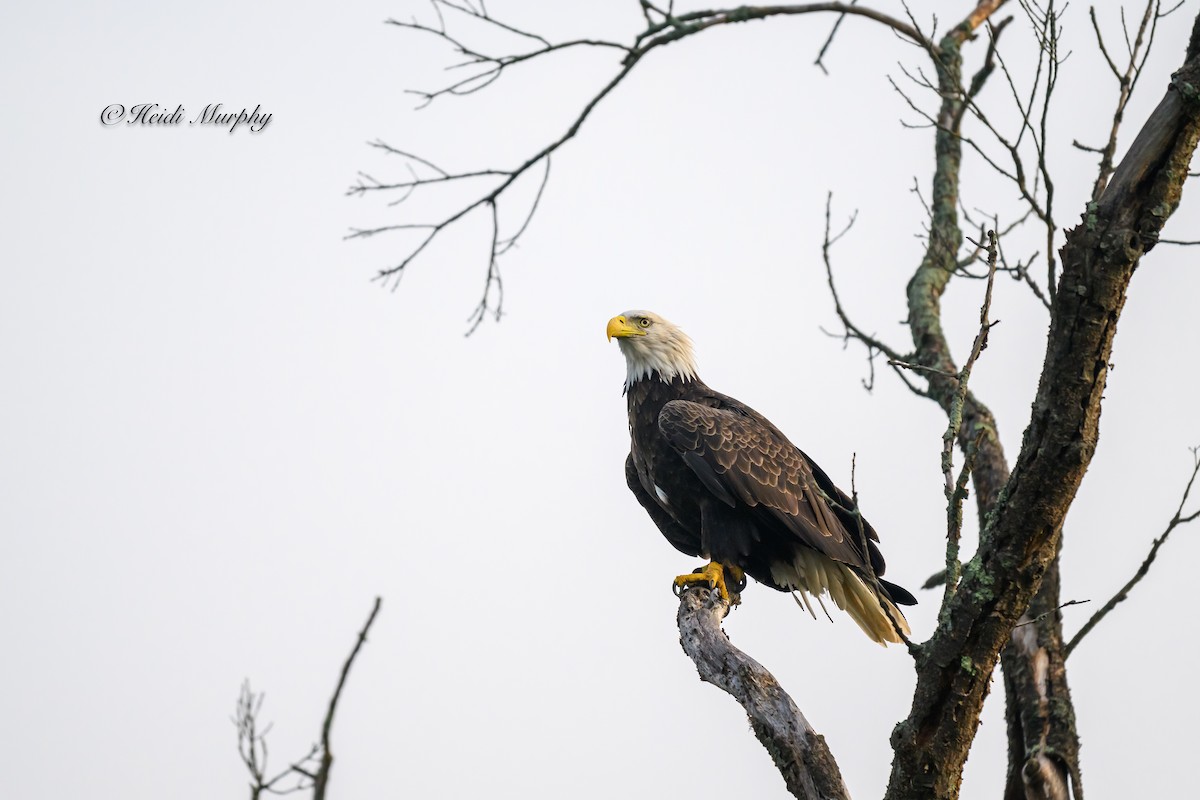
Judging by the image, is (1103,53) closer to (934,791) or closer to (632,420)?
(934,791)

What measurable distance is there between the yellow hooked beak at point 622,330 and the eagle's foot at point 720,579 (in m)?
1.49

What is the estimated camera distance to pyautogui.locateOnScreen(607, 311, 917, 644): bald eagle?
18.1 ft

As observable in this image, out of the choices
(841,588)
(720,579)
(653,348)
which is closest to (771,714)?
(720,579)

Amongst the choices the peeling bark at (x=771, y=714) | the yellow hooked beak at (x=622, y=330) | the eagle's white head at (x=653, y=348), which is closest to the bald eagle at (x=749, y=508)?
the eagle's white head at (x=653, y=348)

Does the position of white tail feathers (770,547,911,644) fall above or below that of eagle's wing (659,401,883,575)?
below

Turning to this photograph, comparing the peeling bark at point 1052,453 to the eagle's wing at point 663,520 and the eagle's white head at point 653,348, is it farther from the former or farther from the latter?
the eagle's white head at point 653,348

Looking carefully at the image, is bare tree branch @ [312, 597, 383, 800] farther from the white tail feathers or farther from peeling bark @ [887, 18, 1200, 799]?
the white tail feathers

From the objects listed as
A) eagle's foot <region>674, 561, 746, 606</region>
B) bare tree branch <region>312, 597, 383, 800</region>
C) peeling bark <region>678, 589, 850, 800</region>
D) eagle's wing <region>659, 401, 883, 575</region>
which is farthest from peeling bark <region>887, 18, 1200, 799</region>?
eagle's wing <region>659, 401, 883, 575</region>

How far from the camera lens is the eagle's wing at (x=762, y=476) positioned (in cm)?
552

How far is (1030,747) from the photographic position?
15.8ft

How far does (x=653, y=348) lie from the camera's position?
6.49 metres

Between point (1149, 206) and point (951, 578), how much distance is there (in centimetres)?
97

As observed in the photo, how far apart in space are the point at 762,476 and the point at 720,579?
1.84 ft

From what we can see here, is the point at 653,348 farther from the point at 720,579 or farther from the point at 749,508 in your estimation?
the point at 720,579
